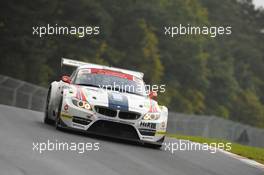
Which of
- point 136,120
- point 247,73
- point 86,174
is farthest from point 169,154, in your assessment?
point 247,73

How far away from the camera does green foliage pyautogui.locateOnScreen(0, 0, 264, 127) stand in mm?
56688

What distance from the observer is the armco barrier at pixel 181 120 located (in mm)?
34000

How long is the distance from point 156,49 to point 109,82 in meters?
65.9

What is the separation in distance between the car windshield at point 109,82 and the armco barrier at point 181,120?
16.8m

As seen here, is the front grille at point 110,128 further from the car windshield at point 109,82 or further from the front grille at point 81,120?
the car windshield at point 109,82

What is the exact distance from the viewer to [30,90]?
34.5 m

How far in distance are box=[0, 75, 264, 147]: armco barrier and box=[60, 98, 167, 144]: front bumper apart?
60.1 ft

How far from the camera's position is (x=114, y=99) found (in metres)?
15.3

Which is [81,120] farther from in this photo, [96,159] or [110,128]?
[96,159]

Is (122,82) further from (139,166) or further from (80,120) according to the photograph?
(139,166)

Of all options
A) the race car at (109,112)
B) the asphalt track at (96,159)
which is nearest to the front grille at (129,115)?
→ the race car at (109,112)

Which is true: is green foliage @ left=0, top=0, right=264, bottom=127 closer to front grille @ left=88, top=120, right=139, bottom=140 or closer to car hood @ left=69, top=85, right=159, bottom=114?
car hood @ left=69, top=85, right=159, bottom=114

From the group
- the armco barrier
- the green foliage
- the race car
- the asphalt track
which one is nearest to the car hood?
the race car

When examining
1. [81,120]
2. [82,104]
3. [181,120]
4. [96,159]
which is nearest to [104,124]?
[81,120]
